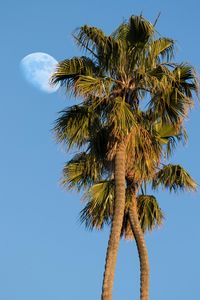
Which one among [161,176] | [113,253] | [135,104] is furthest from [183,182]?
[113,253]

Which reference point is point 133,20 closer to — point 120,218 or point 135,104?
point 135,104

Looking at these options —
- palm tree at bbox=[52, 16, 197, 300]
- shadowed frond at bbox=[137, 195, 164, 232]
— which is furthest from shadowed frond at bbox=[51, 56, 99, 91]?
shadowed frond at bbox=[137, 195, 164, 232]

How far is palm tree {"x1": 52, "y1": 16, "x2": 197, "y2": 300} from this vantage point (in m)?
22.4

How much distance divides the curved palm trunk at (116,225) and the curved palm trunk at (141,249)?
4.76 feet

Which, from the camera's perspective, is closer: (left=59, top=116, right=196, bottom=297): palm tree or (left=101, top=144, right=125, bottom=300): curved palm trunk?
(left=101, top=144, right=125, bottom=300): curved palm trunk

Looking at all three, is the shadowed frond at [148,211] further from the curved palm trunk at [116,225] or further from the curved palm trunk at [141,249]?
the curved palm trunk at [116,225]

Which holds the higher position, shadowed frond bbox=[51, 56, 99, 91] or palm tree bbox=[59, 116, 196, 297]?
shadowed frond bbox=[51, 56, 99, 91]

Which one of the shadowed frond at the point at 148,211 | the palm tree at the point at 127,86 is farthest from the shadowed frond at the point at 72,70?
the shadowed frond at the point at 148,211

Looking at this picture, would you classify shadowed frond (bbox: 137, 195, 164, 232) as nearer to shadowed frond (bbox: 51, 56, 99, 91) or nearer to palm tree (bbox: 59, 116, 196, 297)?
palm tree (bbox: 59, 116, 196, 297)

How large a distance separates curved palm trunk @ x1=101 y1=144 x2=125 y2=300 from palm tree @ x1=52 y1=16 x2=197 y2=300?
0.03m

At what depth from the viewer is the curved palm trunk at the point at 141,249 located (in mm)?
21891

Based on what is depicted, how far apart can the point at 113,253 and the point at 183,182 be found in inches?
164

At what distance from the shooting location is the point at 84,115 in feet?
76.8

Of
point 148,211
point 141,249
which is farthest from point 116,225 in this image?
point 148,211
